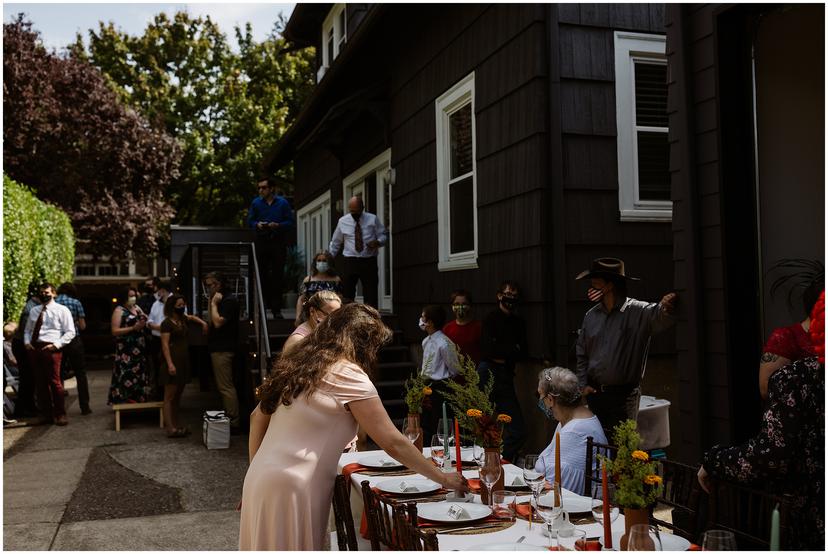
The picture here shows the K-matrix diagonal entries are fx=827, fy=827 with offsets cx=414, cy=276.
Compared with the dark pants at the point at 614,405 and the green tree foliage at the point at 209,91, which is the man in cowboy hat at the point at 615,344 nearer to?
the dark pants at the point at 614,405

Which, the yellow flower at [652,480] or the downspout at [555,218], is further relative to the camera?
the downspout at [555,218]

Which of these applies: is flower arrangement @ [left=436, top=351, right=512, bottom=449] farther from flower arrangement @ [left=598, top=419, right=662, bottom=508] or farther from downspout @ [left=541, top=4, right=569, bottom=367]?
downspout @ [left=541, top=4, right=569, bottom=367]

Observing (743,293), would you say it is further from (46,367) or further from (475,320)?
(46,367)

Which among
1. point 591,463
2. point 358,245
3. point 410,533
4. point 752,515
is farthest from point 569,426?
point 358,245

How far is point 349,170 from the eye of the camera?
555 inches

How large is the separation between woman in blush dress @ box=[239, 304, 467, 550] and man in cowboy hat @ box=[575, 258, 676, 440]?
106 inches

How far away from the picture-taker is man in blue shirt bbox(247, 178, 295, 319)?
38.1 feet

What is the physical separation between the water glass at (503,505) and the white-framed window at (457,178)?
5.23 metres

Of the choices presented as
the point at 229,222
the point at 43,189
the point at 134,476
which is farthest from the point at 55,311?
the point at 229,222

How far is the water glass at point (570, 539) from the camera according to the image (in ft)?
9.08

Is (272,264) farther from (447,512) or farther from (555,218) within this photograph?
(447,512)

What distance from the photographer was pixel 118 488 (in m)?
7.68

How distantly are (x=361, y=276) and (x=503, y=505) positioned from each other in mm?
7083

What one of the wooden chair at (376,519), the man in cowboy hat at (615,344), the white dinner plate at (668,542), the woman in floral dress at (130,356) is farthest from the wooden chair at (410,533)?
the woman in floral dress at (130,356)
